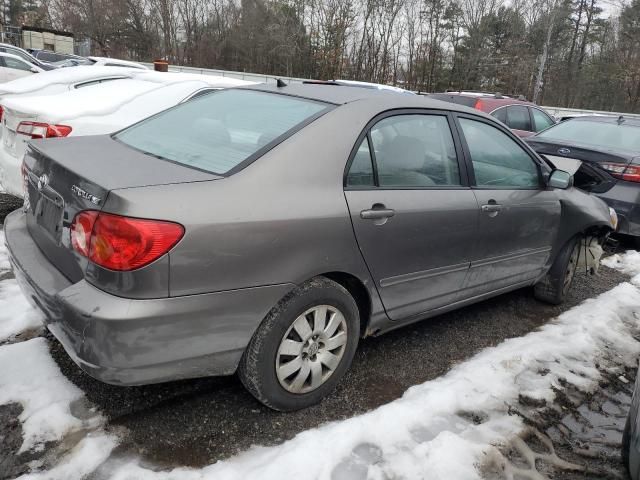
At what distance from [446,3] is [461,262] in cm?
3758

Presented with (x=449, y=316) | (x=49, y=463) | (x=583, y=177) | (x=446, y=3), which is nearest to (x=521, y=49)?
(x=446, y=3)

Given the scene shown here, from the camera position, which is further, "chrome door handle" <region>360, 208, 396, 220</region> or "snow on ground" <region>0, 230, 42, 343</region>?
"snow on ground" <region>0, 230, 42, 343</region>

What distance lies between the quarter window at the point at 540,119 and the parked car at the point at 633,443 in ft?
A: 29.0

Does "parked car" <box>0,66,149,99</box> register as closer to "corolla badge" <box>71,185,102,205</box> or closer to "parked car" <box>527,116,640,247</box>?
"corolla badge" <box>71,185,102,205</box>

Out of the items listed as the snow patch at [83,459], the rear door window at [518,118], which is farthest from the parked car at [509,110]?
the snow patch at [83,459]

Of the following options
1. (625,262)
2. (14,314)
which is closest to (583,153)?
(625,262)

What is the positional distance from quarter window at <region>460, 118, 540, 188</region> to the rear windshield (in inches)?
47.0

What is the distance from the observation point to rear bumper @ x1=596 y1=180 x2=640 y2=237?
5844mm

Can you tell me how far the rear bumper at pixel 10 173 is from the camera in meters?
4.48

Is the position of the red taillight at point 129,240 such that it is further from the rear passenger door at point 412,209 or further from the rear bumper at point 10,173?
the rear bumper at point 10,173

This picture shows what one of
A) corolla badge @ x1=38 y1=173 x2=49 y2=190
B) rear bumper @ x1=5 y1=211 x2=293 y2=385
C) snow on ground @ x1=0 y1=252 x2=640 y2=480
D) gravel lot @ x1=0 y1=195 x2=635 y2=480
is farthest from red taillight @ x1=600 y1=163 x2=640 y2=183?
corolla badge @ x1=38 y1=173 x2=49 y2=190

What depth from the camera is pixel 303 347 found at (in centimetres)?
256

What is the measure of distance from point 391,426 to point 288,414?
52cm

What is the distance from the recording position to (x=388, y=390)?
3.00 m
